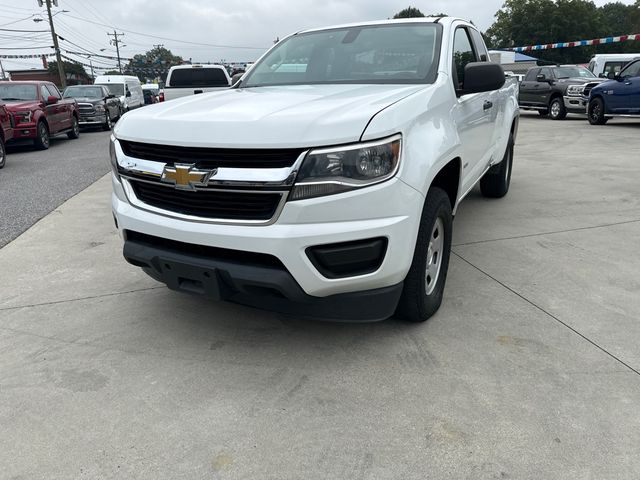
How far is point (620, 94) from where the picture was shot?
43.4 feet

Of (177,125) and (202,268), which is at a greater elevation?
(177,125)

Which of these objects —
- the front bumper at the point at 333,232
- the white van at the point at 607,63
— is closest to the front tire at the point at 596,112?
the white van at the point at 607,63

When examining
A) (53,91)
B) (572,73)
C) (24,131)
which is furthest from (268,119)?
(572,73)

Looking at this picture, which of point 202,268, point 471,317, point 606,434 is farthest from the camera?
point 471,317

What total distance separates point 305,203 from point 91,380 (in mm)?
1465

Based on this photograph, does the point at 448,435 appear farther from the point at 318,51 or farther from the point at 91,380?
the point at 318,51

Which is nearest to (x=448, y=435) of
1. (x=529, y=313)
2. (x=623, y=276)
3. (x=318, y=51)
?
(x=529, y=313)

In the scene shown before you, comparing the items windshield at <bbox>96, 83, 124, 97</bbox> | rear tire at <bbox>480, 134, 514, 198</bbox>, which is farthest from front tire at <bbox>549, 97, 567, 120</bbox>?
windshield at <bbox>96, 83, 124, 97</bbox>

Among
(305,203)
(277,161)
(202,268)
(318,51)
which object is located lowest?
(202,268)

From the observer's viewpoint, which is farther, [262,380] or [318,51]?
[318,51]

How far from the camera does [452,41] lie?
3.72 meters

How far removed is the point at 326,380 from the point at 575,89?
16446 millimetres

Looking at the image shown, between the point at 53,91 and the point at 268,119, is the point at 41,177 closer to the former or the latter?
the point at 53,91

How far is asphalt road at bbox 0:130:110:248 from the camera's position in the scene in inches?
241
